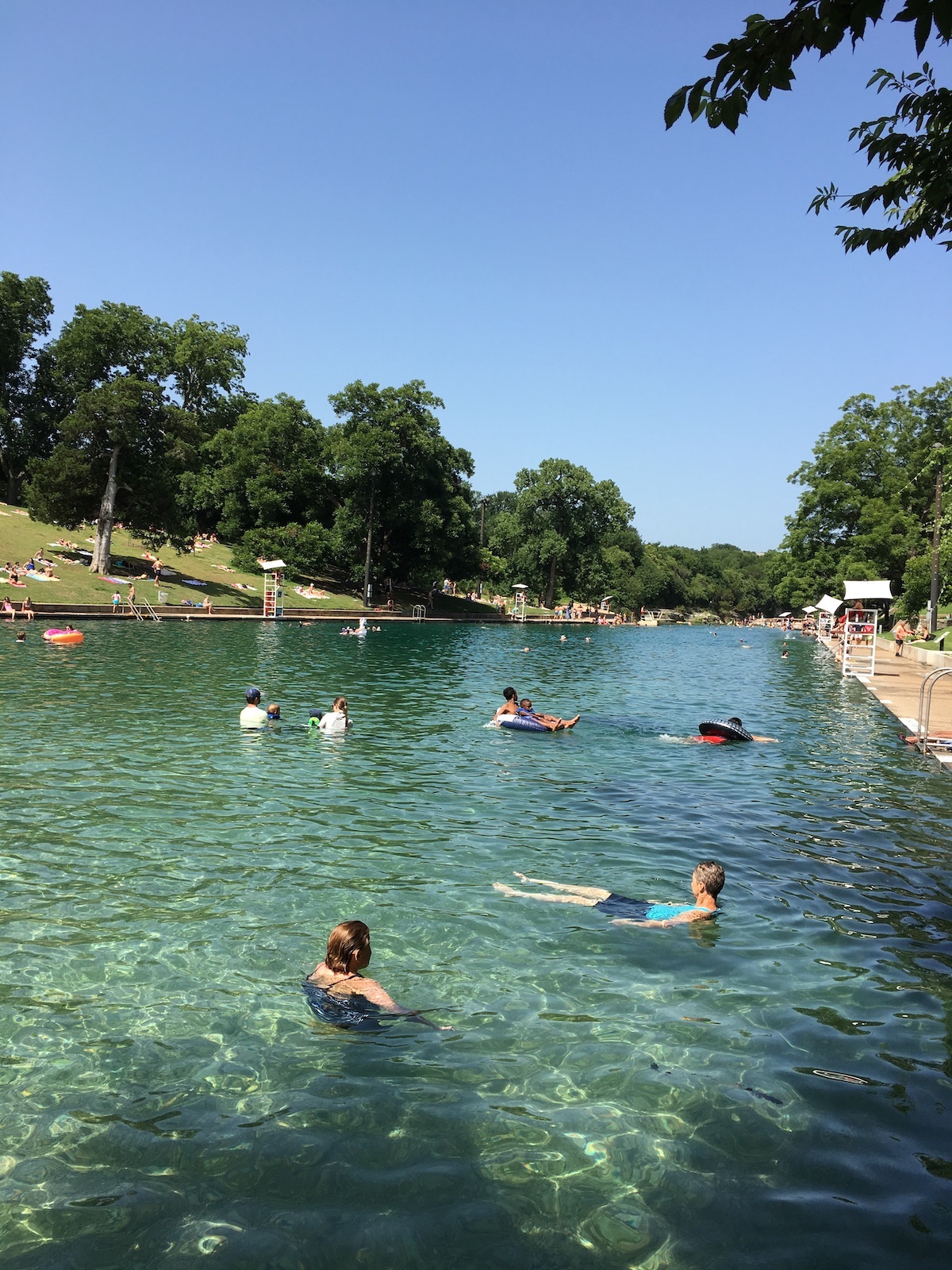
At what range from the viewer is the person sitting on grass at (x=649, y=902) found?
338 inches

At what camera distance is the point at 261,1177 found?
4746 millimetres

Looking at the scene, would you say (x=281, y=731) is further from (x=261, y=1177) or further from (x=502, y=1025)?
(x=261, y=1177)

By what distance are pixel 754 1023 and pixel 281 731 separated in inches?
538

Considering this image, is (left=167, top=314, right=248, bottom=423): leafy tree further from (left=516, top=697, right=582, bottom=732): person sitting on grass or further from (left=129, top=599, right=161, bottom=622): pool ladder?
(left=516, top=697, right=582, bottom=732): person sitting on grass

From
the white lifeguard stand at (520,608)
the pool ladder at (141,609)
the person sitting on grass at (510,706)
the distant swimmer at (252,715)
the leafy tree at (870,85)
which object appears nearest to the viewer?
the leafy tree at (870,85)

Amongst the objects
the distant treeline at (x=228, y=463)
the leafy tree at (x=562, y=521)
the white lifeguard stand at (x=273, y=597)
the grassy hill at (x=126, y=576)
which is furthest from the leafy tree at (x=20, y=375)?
the leafy tree at (x=562, y=521)

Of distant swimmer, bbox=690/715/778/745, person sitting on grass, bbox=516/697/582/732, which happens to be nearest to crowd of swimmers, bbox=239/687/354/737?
person sitting on grass, bbox=516/697/582/732

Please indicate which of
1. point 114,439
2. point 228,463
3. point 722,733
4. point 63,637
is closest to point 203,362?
point 228,463

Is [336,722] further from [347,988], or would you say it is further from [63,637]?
[63,637]

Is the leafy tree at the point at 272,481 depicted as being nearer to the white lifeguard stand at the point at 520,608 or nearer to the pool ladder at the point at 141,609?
the white lifeguard stand at the point at 520,608

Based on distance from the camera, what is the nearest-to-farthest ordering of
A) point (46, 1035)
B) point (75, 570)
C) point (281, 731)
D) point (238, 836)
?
point (46, 1035) < point (238, 836) < point (281, 731) < point (75, 570)

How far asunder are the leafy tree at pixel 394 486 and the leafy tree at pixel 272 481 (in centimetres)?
212

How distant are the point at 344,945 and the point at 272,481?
7349 cm

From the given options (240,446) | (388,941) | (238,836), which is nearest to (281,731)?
(238,836)
